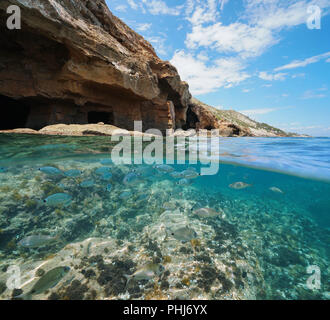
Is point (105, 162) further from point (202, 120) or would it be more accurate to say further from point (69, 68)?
point (202, 120)

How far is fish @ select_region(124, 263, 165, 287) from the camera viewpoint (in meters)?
2.38

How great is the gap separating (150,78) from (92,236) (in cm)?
1431

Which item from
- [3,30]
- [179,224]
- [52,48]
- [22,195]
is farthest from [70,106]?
[179,224]

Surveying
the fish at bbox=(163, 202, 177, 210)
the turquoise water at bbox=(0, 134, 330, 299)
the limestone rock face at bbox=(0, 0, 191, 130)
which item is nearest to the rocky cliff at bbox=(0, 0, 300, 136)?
the limestone rock face at bbox=(0, 0, 191, 130)

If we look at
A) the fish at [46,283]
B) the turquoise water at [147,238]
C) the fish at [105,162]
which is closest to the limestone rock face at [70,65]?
the turquoise water at [147,238]

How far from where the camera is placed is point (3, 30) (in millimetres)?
8844

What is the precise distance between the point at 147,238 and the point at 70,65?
12304mm

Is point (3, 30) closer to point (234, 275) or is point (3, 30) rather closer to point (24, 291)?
point (24, 291)

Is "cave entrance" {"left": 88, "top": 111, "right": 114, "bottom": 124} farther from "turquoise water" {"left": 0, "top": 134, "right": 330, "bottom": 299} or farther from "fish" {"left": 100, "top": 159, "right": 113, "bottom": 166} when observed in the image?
"turquoise water" {"left": 0, "top": 134, "right": 330, "bottom": 299}

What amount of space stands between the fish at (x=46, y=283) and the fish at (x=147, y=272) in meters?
0.98

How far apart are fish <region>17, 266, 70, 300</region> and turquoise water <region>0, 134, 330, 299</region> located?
0.20 ft

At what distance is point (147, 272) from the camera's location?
244 centimetres

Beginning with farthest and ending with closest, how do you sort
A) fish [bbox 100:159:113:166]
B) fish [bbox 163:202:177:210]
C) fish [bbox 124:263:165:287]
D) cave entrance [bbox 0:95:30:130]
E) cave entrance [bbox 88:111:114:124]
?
1. cave entrance [bbox 88:111:114:124]
2. cave entrance [bbox 0:95:30:130]
3. fish [bbox 100:159:113:166]
4. fish [bbox 163:202:177:210]
5. fish [bbox 124:263:165:287]

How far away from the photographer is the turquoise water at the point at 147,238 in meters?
2.39
